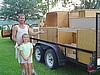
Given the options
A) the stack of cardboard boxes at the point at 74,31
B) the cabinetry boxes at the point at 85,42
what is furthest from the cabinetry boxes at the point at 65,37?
the cabinetry boxes at the point at 85,42

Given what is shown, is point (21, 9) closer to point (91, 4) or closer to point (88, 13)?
point (91, 4)

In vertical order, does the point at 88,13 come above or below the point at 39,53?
above

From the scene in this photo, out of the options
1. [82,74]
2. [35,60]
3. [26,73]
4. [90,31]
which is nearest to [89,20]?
[90,31]

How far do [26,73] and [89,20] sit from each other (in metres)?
1.99

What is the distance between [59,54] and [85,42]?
1.14 meters

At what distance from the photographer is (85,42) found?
4359mm

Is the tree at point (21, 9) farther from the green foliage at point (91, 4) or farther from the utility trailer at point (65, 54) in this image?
the utility trailer at point (65, 54)

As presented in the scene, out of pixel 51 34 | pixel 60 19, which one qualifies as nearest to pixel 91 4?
pixel 60 19

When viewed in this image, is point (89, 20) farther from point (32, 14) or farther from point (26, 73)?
point (32, 14)

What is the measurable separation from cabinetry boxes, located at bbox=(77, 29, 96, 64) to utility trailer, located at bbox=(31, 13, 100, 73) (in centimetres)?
5

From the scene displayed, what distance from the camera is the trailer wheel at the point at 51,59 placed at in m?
5.46

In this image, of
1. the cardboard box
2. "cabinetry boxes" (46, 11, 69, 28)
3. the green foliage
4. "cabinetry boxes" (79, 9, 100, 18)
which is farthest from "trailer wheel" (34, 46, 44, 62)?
the green foliage

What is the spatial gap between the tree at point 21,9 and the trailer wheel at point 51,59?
15956 millimetres

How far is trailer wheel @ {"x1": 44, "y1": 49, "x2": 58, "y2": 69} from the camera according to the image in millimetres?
5457
